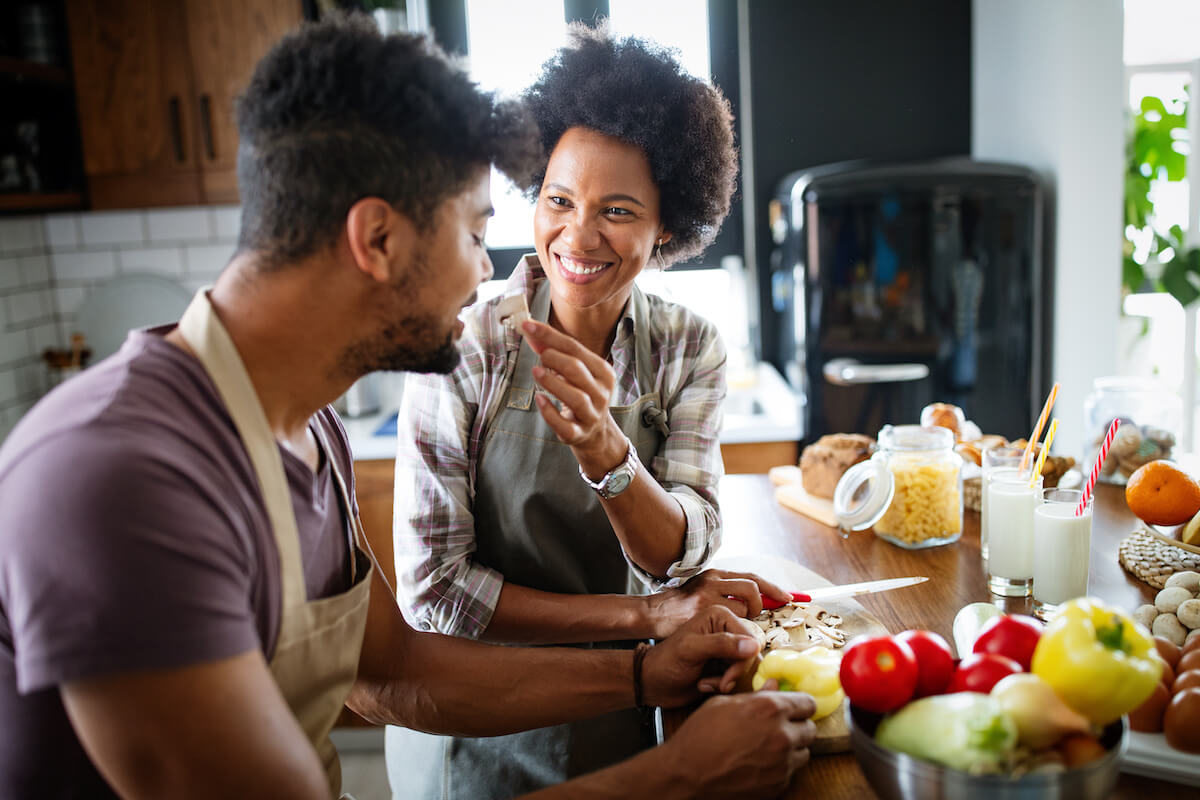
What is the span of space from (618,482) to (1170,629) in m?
0.67

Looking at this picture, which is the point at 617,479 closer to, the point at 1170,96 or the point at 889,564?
the point at 889,564

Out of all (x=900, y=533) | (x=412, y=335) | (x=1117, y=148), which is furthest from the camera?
(x=1117, y=148)

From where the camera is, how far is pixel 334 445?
121 centimetres

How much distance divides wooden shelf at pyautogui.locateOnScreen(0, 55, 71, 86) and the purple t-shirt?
7.24 feet

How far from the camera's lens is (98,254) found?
129 inches

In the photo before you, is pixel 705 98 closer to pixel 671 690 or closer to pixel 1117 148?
pixel 671 690

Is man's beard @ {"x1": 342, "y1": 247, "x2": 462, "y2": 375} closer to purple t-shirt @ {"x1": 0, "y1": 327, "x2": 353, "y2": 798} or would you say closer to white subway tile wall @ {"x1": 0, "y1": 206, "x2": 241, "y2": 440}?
purple t-shirt @ {"x1": 0, "y1": 327, "x2": 353, "y2": 798}

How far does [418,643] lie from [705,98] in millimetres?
960

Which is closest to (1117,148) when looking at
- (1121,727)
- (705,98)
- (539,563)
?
(705,98)

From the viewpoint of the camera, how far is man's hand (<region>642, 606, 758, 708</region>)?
1.15 metres

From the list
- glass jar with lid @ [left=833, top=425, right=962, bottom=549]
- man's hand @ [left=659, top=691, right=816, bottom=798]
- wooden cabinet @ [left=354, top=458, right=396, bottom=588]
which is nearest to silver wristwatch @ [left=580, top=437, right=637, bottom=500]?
man's hand @ [left=659, top=691, right=816, bottom=798]

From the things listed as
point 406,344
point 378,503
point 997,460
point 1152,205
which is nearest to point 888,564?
point 997,460

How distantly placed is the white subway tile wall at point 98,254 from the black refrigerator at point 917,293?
186 cm

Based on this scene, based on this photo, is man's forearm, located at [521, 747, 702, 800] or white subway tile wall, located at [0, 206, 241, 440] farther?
white subway tile wall, located at [0, 206, 241, 440]
